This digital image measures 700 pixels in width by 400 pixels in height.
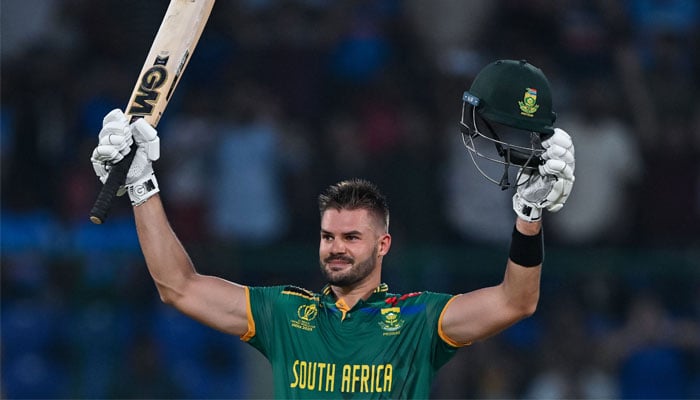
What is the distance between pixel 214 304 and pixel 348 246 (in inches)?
23.3

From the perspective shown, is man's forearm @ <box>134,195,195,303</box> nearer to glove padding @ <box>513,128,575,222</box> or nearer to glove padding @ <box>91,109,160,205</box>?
glove padding @ <box>91,109,160,205</box>

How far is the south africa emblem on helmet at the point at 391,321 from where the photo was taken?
5250 mm

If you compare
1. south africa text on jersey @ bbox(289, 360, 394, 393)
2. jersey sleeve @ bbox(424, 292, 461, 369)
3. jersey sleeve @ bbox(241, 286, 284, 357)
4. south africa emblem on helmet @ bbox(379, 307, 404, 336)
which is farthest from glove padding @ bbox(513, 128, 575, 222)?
jersey sleeve @ bbox(241, 286, 284, 357)

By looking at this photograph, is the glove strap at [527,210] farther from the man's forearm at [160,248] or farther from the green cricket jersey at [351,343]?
the man's forearm at [160,248]

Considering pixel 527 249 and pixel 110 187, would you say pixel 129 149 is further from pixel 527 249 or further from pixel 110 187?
pixel 527 249

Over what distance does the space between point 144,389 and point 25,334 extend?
37.0 inches

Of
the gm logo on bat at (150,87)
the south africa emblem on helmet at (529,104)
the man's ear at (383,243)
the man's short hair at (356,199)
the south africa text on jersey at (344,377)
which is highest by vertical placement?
the gm logo on bat at (150,87)

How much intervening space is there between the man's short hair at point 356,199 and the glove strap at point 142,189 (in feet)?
2.35

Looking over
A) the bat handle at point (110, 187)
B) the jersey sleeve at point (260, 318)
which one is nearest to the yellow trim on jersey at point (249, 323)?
the jersey sleeve at point (260, 318)

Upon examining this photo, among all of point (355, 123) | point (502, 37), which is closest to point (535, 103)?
point (355, 123)

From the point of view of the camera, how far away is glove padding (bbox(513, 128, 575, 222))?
477cm

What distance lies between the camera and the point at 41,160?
9.66 metres

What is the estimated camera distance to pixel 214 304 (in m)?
5.33

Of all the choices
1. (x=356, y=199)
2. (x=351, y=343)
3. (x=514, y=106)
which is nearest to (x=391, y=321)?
(x=351, y=343)
